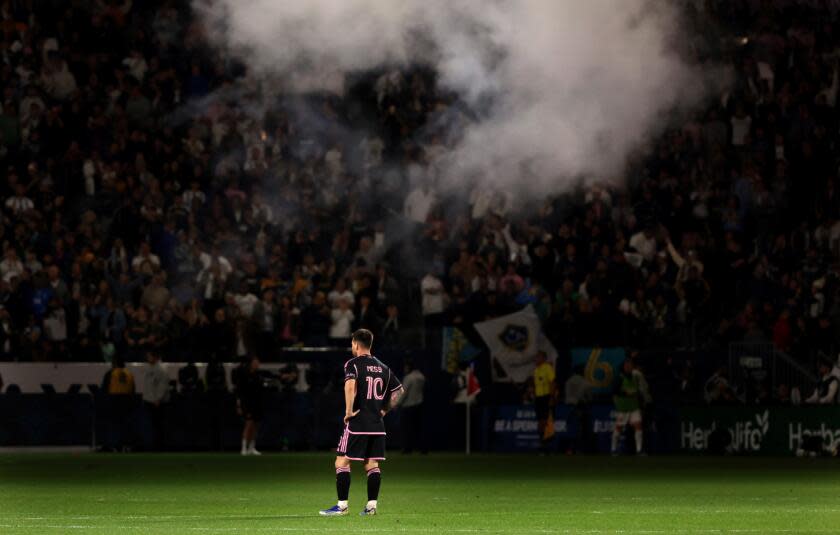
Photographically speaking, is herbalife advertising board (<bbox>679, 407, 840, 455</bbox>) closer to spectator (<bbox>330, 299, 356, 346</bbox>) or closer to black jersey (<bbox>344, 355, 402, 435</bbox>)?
spectator (<bbox>330, 299, 356, 346</bbox>)

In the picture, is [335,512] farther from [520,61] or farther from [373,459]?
[520,61]

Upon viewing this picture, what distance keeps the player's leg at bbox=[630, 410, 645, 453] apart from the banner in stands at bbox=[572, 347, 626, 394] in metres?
1.15

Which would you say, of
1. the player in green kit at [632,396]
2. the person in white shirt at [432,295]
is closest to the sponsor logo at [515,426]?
the player in green kit at [632,396]

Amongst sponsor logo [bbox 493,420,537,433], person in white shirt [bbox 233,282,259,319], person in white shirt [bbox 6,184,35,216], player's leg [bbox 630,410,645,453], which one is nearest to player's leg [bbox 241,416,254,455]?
person in white shirt [bbox 233,282,259,319]

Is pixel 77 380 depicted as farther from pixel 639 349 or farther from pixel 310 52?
pixel 639 349

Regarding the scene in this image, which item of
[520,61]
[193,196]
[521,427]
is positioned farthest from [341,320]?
[520,61]

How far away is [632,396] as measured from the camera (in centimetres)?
3550

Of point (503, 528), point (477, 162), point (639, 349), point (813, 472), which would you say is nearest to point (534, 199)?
point (477, 162)

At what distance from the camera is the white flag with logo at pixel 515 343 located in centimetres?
3600

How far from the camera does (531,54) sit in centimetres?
3023

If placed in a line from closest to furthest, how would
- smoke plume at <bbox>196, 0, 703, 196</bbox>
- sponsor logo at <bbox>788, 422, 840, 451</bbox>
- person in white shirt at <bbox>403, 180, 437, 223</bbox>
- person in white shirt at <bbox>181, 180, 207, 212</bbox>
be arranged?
smoke plume at <bbox>196, 0, 703, 196</bbox> → sponsor logo at <bbox>788, 422, 840, 451</bbox> → person in white shirt at <bbox>403, 180, 437, 223</bbox> → person in white shirt at <bbox>181, 180, 207, 212</bbox>

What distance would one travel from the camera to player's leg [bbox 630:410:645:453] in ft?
116

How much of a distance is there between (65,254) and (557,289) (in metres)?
10.3

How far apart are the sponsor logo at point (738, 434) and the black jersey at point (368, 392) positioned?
1782 centimetres
